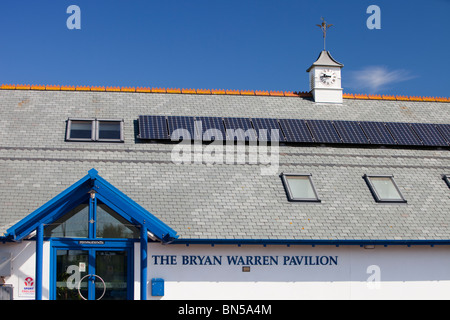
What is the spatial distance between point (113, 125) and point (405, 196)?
32.6 ft

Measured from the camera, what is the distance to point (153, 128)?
2106 cm

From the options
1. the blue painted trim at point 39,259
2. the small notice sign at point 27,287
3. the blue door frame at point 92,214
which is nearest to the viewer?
the blue painted trim at point 39,259

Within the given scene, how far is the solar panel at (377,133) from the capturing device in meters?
22.0

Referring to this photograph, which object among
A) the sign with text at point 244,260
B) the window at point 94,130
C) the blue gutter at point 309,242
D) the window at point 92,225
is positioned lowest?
the sign with text at point 244,260

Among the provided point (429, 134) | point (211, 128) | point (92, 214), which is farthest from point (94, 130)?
point (429, 134)

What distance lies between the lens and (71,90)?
2366 centimetres

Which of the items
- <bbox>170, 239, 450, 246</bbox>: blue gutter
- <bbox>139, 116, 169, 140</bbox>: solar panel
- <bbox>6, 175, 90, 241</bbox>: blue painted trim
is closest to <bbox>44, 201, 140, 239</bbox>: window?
<bbox>6, 175, 90, 241</bbox>: blue painted trim

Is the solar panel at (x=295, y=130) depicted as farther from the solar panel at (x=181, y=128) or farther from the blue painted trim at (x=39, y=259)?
the blue painted trim at (x=39, y=259)

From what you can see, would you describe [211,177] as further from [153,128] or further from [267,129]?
[267,129]

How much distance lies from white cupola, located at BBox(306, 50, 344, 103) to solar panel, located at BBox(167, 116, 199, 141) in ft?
18.7

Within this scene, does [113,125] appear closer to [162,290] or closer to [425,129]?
[162,290]

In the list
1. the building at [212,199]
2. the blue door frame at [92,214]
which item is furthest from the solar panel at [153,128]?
the blue door frame at [92,214]

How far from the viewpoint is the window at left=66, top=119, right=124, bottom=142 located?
20578mm

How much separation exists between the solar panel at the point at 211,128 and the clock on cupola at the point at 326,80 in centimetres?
480
